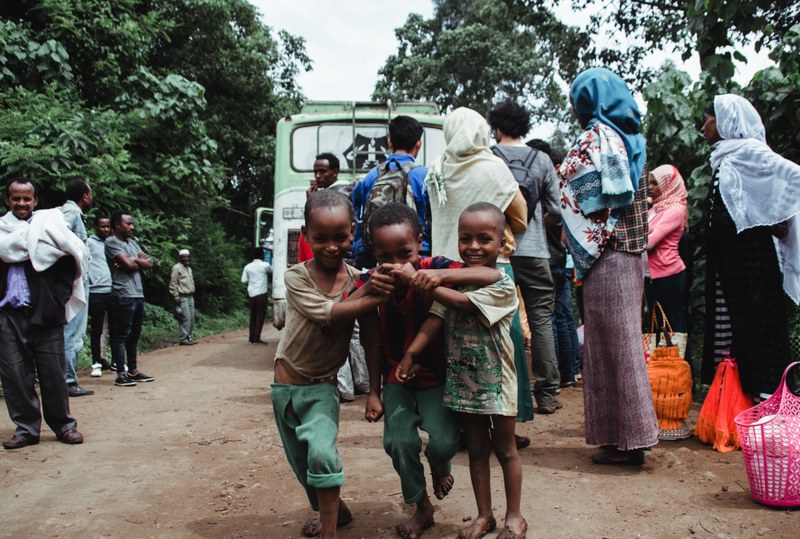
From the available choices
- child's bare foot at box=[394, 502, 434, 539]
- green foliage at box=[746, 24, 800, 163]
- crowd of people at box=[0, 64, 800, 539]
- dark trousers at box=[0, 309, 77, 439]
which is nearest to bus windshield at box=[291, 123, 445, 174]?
crowd of people at box=[0, 64, 800, 539]

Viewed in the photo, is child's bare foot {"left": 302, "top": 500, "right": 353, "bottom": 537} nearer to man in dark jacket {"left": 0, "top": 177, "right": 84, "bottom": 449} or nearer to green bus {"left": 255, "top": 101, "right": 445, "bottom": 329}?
man in dark jacket {"left": 0, "top": 177, "right": 84, "bottom": 449}

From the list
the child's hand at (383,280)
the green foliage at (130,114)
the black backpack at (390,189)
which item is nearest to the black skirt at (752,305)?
the black backpack at (390,189)

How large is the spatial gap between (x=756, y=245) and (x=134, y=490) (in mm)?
3819

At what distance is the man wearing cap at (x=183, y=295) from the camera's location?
13.1 m

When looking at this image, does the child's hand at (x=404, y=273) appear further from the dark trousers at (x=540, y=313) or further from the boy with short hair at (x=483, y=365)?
the dark trousers at (x=540, y=313)

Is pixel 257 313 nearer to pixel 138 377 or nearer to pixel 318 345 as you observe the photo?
pixel 138 377

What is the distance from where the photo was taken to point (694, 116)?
293 inches

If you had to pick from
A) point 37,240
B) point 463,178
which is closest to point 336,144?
point 37,240

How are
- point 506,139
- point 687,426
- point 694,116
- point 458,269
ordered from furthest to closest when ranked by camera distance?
point 694,116 → point 506,139 → point 687,426 → point 458,269

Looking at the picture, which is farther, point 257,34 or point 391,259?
point 257,34

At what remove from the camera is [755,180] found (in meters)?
4.12

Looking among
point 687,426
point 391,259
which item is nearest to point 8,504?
point 391,259

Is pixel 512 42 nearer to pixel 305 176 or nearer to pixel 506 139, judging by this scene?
pixel 305 176

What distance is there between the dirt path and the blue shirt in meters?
1.35
